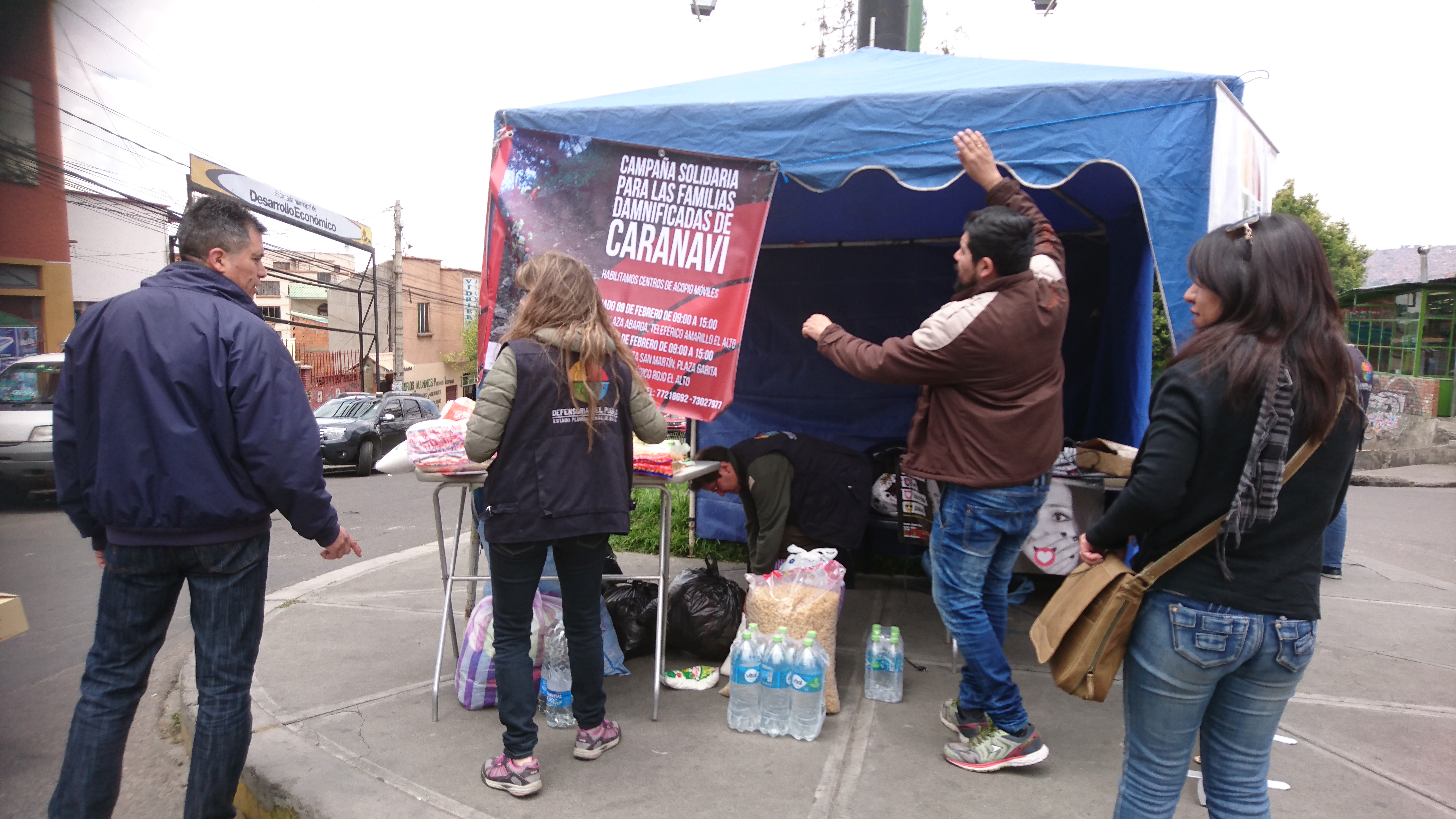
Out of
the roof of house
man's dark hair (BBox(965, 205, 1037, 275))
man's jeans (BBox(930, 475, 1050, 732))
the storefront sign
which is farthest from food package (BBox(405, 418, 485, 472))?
the roof of house

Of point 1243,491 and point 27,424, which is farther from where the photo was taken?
point 27,424

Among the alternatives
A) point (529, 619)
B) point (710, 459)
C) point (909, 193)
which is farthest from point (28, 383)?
point (909, 193)

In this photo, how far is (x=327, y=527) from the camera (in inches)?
96.2

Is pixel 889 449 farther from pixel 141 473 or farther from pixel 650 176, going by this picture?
pixel 141 473

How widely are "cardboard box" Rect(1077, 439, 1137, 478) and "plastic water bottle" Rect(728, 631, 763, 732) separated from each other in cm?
184

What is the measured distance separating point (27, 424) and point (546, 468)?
1003cm

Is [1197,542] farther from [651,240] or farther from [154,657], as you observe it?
[154,657]

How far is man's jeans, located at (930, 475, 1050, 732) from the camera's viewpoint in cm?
279

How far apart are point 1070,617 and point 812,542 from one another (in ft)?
6.89

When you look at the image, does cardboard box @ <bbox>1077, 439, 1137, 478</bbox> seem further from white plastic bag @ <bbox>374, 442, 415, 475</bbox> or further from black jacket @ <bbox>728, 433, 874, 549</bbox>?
white plastic bag @ <bbox>374, 442, 415, 475</bbox>

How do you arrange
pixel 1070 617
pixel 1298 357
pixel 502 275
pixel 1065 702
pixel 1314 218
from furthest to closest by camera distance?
pixel 1314 218, pixel 502 275, pixel 1065 702, pixel 1070 617, pixel 1298 357

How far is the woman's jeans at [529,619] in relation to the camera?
106 inches

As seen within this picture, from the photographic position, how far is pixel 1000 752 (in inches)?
113

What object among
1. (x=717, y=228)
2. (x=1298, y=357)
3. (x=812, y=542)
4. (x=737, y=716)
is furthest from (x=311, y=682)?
(x=1298, y=357)
